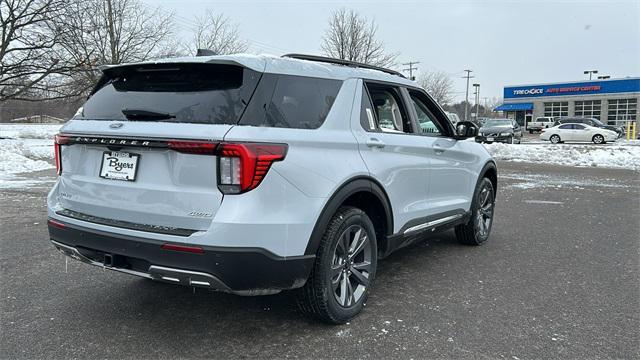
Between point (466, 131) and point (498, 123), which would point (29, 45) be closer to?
point (466, 131)

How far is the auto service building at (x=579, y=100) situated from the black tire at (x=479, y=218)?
2139 inches

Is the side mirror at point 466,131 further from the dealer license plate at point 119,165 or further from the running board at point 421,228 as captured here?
the dealer license plate at point 119,165

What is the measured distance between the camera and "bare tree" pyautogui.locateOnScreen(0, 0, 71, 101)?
1745 cm

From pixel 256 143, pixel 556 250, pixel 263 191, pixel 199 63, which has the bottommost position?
pixel 556 250

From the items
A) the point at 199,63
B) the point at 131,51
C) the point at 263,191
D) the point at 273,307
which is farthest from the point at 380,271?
the point at 131,51

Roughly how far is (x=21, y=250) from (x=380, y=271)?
12.7 ft

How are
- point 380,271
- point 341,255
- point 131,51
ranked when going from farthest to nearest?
1. point 131,51
2. point 380,271
3. point 341,255

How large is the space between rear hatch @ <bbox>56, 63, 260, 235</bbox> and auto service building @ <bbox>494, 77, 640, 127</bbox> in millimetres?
58285

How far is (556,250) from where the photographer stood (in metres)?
5.55

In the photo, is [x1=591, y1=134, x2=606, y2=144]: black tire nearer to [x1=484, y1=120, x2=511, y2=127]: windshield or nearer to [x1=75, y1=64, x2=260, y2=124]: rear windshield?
[x1=484, y1=120, x2=511, y2=127]: windshield

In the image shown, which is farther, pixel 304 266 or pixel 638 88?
pixel 638 88

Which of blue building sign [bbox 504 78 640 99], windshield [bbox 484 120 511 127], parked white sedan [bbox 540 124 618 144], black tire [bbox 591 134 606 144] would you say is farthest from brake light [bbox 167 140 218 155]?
blue building sign [bbox 504 78 640 99]

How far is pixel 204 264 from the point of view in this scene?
8.77 feet

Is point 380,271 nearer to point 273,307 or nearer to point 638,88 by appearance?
point 273,307
